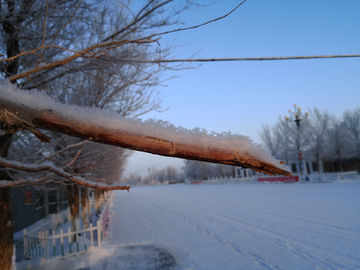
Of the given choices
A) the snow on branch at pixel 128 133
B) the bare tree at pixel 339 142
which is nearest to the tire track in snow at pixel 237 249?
the snow on branch at pixel 128 133

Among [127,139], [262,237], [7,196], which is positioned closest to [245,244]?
[262,237]

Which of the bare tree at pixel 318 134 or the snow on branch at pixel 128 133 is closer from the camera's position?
the snow on branch at pixel 128 133

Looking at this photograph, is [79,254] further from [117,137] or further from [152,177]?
[152,177]

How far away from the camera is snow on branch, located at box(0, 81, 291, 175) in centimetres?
128

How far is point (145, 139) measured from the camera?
1277mm

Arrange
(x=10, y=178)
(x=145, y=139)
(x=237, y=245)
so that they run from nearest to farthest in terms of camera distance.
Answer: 1. (x=145, y=139)
2. (x=10, y=178)
3. (x=237, y=245)

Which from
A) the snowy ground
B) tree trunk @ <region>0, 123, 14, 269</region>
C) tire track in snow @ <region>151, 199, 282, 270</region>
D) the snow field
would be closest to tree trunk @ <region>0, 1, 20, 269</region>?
tree trunk @ <region>0, 123, 14, 269</region>

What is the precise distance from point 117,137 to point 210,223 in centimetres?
1047

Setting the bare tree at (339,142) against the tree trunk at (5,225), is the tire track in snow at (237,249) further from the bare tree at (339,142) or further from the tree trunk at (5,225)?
the bare tree at (339,142)

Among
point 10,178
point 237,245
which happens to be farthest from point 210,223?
point 10,178

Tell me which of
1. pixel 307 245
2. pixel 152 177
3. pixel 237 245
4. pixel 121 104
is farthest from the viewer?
pixel 152 177

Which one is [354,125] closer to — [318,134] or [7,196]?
[318,134]

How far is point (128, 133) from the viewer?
1271mm

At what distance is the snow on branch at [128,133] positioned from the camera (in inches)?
50.4
